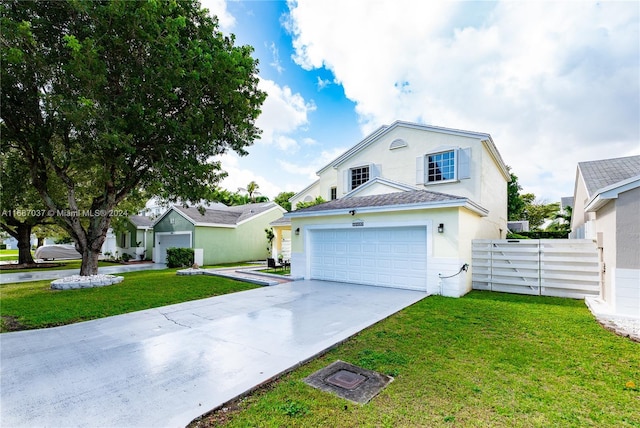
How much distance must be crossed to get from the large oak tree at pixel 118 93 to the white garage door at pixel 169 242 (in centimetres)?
783

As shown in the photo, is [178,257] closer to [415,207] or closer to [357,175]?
[357,175]

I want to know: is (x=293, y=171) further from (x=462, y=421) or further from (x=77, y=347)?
(x=462, y=421)

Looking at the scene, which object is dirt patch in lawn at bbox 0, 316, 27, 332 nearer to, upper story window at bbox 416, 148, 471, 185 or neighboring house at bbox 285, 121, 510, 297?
neighboring house at bbox 285, 121, 510, 297

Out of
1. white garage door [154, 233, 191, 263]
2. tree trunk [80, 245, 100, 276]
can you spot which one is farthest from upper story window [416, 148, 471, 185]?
white garage door [154, 233, 191, 263]

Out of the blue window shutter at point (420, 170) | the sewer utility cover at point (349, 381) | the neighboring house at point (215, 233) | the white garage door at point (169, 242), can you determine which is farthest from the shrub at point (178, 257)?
the sewer utility cover at point (349, 381)

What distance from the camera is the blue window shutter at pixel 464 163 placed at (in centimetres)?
1280

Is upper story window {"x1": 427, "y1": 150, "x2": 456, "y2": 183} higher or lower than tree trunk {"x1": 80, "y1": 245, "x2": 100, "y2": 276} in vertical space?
higher

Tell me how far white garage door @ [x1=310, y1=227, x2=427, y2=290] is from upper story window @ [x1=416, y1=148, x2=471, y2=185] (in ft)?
17.7

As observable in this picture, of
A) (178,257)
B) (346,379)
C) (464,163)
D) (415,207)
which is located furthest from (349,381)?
(178,257)

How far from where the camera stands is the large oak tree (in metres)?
Answer: 8.23

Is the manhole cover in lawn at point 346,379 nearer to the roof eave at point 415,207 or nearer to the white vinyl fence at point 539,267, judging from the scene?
the roof eave at point 415,207

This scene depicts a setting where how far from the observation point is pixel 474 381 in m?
3.51

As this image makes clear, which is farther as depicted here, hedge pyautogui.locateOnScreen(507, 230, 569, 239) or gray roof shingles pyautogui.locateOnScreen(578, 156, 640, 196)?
hedge pyautogui.locateOnScreen(507, 230, 569, 239)

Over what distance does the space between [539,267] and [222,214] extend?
64.0ft
